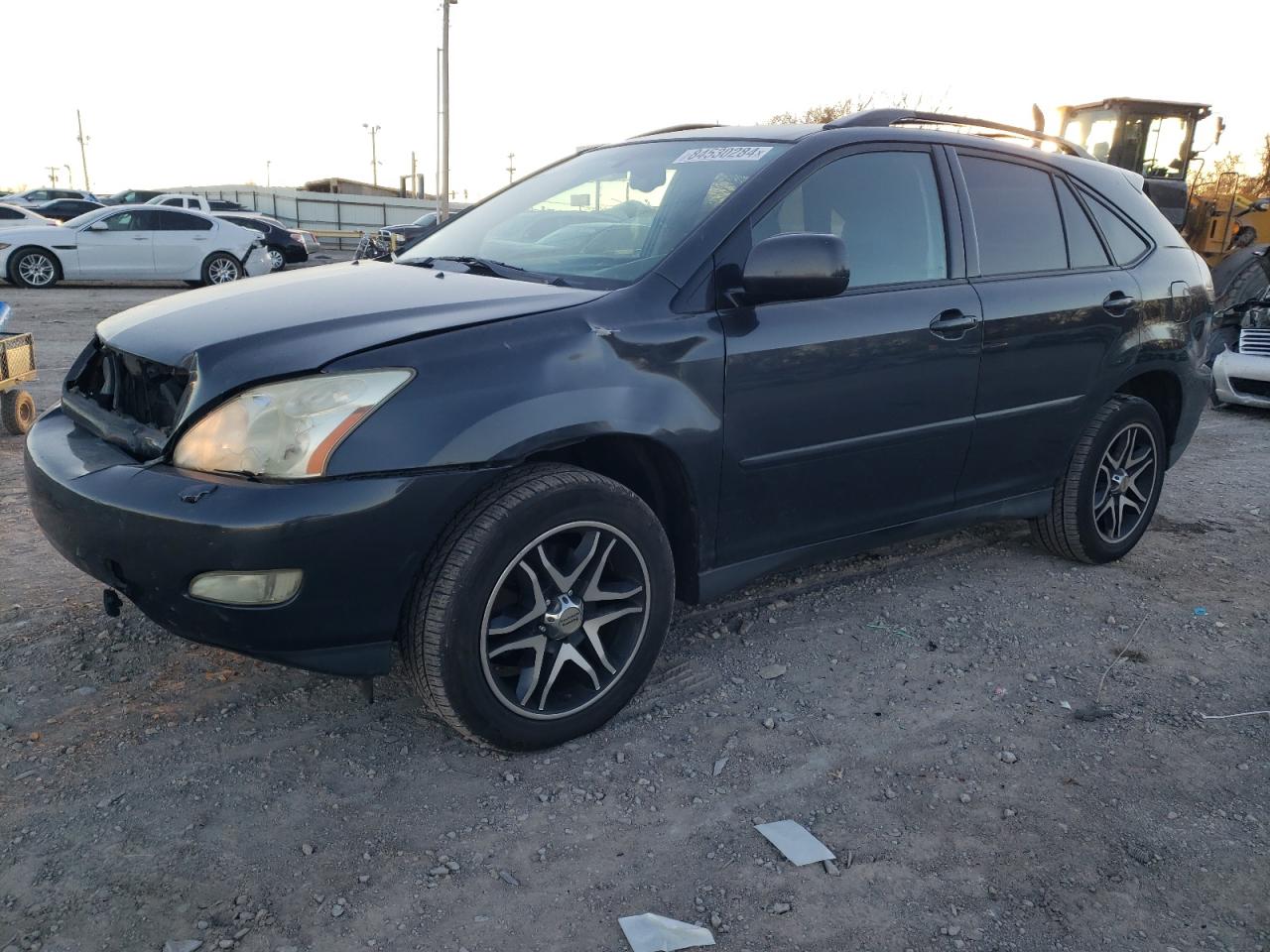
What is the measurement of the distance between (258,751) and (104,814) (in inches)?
16.2

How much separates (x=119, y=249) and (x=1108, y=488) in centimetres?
1594

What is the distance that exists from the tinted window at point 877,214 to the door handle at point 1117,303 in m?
0.94

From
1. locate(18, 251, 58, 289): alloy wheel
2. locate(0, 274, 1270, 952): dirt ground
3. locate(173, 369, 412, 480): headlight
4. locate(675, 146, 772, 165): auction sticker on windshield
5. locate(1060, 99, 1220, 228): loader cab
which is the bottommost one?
locate(18, 251, 58, 289): alloy wheel

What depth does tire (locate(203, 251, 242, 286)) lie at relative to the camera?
54.3ft

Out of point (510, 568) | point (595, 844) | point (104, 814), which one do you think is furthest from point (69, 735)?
point (595, 844)

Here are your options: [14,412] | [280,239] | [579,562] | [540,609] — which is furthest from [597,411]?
[280,239]

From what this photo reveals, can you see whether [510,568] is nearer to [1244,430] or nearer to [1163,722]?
[1163,722]

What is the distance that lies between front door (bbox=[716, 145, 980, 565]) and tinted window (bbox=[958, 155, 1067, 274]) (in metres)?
0.17

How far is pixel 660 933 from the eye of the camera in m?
2.16

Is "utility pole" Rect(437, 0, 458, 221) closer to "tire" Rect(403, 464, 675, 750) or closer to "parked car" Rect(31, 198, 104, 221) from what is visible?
"parked car" Rect(31, 198, 104, 221)

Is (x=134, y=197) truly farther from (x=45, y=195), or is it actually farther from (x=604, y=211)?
(x=604, y=211)

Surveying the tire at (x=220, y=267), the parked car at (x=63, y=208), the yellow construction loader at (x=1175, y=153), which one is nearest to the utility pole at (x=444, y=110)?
the parked car at (x=63, y=208)

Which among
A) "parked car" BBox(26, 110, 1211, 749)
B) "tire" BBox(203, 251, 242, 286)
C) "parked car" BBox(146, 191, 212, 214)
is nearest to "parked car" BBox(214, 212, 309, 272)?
"parked car" BBox(146, 191, 212, 214)

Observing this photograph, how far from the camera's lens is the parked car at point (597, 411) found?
2.41 metres
